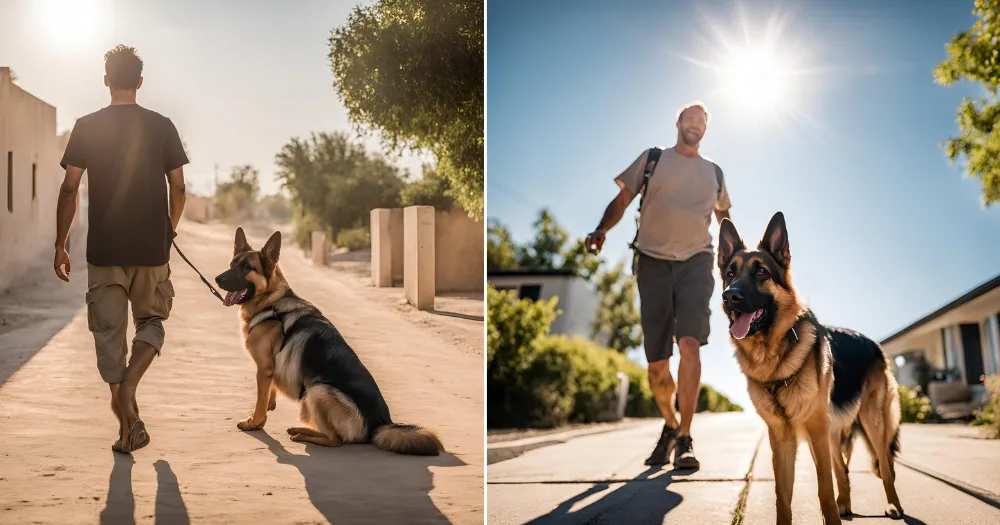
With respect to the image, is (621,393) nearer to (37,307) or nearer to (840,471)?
(840,471)

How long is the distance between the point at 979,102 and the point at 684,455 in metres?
7.96

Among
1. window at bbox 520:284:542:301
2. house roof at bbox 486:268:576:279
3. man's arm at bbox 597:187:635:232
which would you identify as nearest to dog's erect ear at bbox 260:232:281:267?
man's arm at bbox 597:187:635:232

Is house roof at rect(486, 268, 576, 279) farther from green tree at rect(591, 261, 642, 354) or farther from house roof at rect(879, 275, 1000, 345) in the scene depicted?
house roof at rect(879, 275, 1000, 345)

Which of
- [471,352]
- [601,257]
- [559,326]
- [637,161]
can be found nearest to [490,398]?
[471,352]

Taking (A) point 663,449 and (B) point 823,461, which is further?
(A) point 663,449

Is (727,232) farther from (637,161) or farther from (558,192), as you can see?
(558,192)

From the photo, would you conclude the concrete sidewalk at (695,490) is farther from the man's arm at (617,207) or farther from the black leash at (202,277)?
the black leash at (202,277)

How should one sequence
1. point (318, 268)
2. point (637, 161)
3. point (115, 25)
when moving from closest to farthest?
point (115, 25) → point (637, 161) → point (318, 268)

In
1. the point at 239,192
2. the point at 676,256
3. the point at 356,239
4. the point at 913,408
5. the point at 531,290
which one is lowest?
the point at 913,408

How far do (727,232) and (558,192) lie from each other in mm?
6227

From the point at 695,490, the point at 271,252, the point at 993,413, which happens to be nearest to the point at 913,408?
the point at 993,413

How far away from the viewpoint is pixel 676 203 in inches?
177

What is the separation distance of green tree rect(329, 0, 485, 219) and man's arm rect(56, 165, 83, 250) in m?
1.69

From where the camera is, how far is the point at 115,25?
4.28 meters
